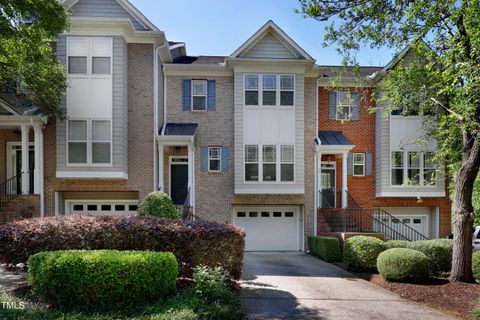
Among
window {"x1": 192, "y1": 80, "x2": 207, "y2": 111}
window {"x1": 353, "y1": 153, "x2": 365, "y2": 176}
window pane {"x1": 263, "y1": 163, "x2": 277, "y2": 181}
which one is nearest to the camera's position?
window pane {"x1": 263, "y1": 163, "x2": 277, "y2": 181}

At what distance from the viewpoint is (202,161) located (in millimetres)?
16672

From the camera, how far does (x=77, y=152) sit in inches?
565

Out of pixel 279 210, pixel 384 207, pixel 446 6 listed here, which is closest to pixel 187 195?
pixel 279 210

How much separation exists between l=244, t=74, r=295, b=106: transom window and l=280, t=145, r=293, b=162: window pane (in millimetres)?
1897

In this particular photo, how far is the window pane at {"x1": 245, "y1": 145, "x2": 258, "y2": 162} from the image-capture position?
16356 mm

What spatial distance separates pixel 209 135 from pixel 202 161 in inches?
47.3

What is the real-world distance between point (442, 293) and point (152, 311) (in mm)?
6873

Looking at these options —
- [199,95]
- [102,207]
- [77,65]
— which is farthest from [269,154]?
[77,65]

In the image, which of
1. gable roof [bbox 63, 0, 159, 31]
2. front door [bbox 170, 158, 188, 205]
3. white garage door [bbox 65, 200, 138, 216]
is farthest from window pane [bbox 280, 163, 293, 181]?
gable roof [bbox 63, 0, 159, 31]

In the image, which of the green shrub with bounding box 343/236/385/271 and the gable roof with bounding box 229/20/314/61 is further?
the gable roof with bounding box 229/20/314/61

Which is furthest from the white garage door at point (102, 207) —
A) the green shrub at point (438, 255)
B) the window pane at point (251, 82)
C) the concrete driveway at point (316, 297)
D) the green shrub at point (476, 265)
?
the green shrub at point (476, 265)

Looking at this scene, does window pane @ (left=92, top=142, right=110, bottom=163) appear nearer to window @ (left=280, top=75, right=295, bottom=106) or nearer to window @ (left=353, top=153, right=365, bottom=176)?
window @ (left=280, top=75, right=295, bottom=106)

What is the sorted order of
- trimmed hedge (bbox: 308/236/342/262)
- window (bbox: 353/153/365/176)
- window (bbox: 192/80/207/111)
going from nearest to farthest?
trimmed hedge (bbox: 308/236/342/262)
window (bbox: 192/80/207/111)
window (bbox: 353/153/365/176)

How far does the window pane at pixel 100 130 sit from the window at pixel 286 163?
7190mm
